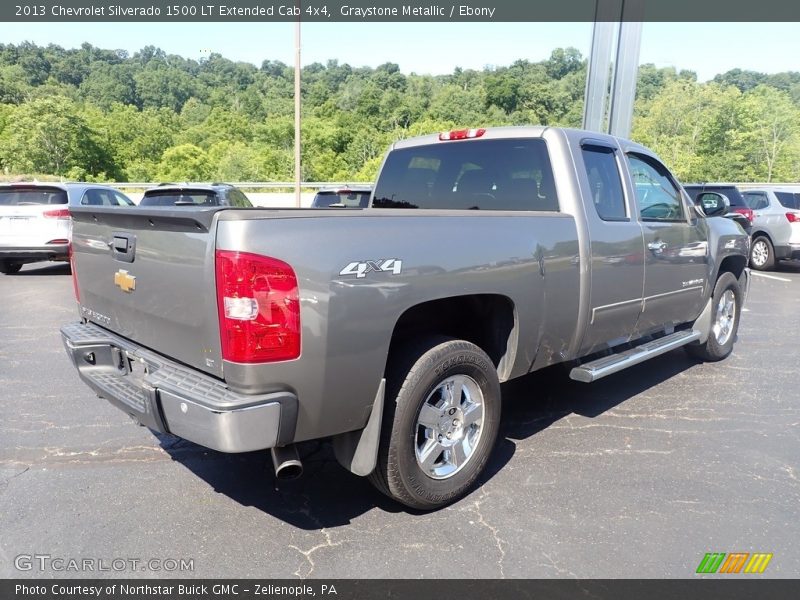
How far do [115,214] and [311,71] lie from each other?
11167cm

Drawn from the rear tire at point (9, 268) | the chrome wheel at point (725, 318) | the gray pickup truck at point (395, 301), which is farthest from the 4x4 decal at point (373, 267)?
the rear tire at point (9, 268)

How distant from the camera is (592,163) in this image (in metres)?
4.02

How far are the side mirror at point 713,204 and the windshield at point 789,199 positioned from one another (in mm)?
9177

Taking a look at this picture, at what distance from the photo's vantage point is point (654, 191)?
4699 millimetres

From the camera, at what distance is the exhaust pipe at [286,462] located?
2.50 meters

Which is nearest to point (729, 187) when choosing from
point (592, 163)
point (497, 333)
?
point (592, 163)

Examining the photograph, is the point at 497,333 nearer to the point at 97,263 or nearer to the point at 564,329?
the point at 564,329

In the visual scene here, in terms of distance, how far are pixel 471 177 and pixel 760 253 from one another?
11946 millimetres

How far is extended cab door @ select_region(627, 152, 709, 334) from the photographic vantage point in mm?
4375

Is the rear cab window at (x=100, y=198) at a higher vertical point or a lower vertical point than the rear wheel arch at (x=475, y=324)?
higher

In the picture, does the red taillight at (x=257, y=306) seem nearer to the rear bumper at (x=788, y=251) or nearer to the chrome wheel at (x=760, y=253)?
the rear bumper at (x=788, y=251)

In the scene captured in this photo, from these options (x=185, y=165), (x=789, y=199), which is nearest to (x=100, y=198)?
(x=789, y=199)

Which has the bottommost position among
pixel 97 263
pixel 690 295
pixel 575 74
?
pixel 690 295

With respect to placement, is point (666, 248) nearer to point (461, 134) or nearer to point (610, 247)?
point (610, 247)
